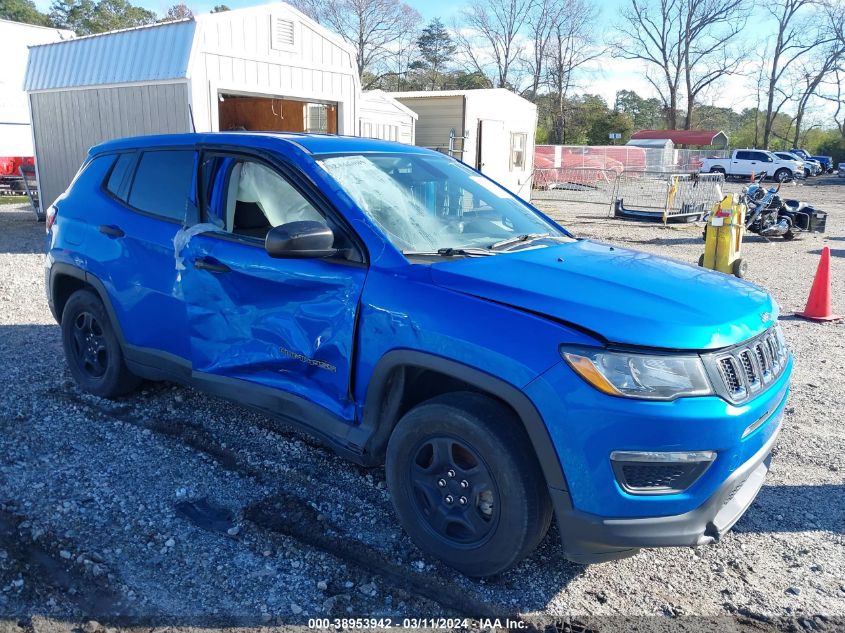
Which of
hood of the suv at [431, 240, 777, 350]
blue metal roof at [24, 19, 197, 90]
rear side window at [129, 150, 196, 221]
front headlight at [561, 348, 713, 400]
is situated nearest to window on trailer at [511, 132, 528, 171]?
blue metal roof at [24, 19, 197, 90]

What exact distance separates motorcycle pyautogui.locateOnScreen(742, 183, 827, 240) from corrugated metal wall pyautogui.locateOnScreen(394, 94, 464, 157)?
7206 mm

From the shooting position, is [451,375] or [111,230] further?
[111,230]

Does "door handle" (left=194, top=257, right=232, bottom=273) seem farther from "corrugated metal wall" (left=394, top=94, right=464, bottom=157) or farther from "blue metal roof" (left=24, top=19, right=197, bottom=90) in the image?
"corrugated metal wall" (left=394, top=94, right=464, bottom=157)

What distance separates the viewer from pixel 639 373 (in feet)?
8.08

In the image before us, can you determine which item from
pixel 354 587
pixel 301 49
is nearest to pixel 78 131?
pixel 301 49

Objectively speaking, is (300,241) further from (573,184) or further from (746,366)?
(573,184)

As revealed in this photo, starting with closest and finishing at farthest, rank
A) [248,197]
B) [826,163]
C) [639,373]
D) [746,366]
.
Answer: [639,373], [746,366], [248,197], [826,163]

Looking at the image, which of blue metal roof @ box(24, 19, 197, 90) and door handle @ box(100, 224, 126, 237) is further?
blue metal roof @ box(24, 19, 197, 90)

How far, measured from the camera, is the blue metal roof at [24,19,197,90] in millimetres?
10633

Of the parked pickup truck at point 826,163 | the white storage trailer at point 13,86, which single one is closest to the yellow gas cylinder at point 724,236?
the white storage trailer at point 13,86

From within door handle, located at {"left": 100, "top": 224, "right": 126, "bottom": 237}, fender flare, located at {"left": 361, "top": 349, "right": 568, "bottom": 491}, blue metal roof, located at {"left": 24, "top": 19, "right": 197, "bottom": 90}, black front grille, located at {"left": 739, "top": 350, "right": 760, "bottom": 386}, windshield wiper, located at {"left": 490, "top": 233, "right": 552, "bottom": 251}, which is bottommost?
fender flare, located at {"left": 361, "top": 349, "right": 568, "bottom": 491}

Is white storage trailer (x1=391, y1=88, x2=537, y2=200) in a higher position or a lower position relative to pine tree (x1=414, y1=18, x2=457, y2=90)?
lower

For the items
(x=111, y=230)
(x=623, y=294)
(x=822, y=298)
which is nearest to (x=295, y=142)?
(x=111, y=230)

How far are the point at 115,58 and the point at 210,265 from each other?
10.00 metres
